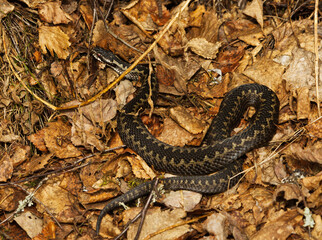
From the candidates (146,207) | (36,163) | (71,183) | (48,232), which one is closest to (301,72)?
(146,207)

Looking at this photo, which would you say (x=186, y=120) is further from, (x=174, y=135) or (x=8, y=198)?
(x=8, y=198)

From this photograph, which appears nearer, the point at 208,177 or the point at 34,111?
the point at 208,177

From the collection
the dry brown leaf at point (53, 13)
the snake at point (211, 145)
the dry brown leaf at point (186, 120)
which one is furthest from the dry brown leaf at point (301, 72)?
the dry brown leaf at point (53, 13)

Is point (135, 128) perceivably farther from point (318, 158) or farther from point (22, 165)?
point (318, 158)

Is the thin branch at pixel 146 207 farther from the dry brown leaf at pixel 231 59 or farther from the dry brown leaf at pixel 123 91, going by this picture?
the dry brown leaf at pixel 231 59

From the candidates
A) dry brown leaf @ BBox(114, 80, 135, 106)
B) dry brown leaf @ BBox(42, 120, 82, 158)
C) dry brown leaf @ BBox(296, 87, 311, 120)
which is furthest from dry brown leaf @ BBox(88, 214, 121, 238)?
dry brown leaf @ BBox(296, 87, 311, 120)

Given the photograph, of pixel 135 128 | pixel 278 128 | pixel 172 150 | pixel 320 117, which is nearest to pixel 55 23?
pixel 135 128
